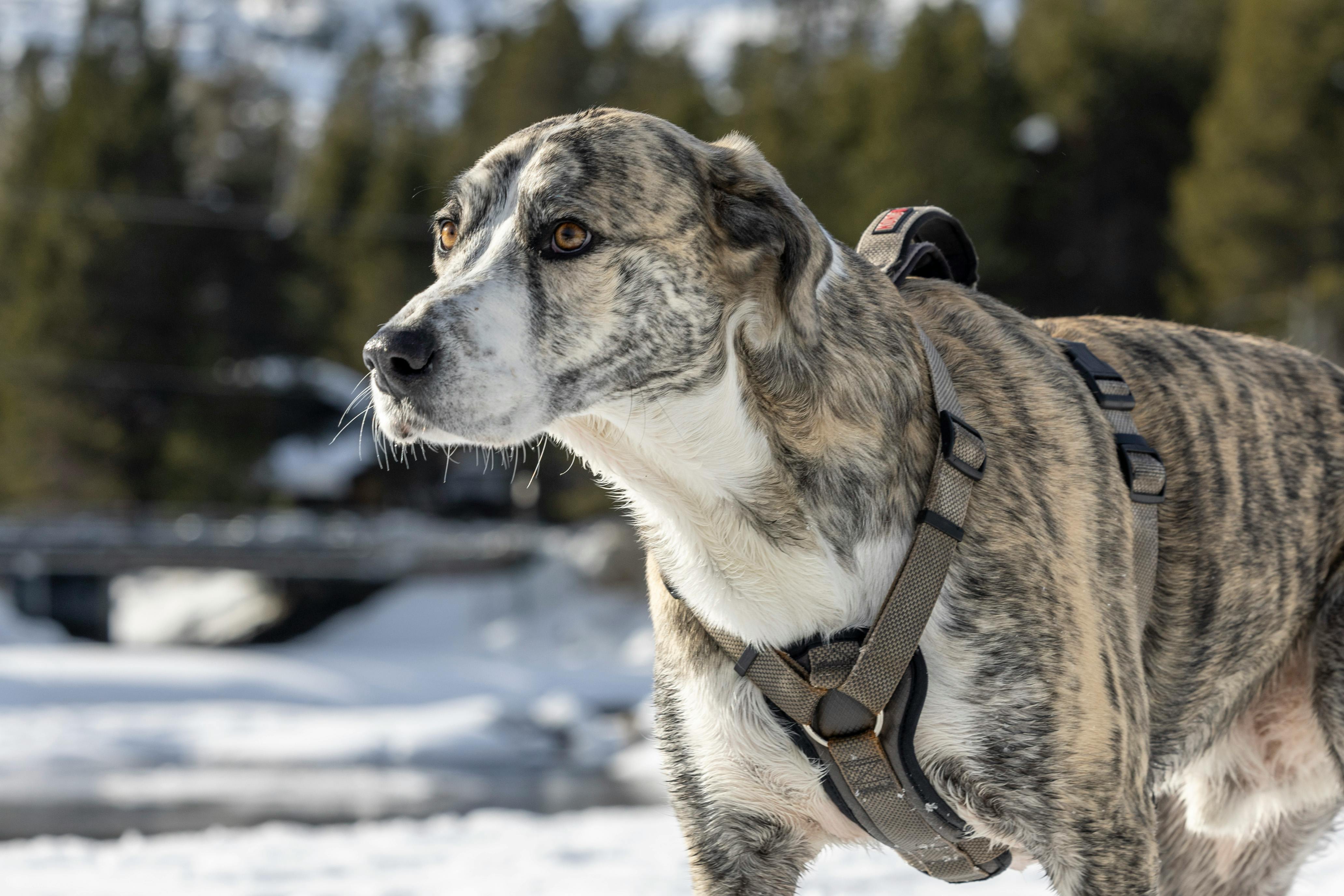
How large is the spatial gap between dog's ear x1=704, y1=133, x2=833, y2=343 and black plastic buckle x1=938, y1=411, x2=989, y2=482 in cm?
28

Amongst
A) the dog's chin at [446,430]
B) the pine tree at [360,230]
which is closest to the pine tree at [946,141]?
the pine tree at [360,230]

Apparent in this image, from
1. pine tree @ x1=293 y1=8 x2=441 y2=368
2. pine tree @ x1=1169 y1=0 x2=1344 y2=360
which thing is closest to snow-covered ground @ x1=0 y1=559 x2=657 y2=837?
pine tree @ x1=293 y1=8 x2=441 y2=368

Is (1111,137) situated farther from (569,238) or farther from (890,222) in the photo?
(569,238)

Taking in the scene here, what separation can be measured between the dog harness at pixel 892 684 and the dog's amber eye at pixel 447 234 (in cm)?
79

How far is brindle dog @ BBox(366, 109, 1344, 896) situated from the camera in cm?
227

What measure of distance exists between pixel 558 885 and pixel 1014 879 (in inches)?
65.4

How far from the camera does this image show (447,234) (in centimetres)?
264

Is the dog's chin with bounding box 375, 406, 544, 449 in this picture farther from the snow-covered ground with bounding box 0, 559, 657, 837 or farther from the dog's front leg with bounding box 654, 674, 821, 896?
the snow-covered ground with bounding box 0, 559, 657, 837

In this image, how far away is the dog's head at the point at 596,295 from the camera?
221 cm

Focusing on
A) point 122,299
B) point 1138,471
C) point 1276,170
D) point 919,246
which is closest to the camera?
point 1138,471

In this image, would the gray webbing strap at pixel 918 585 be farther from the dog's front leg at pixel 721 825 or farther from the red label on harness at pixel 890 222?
the red label on harness at pixel 890 222

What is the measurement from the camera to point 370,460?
34.0 metres

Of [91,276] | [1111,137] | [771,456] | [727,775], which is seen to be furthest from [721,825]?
[91,276]

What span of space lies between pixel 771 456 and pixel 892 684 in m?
0.43
